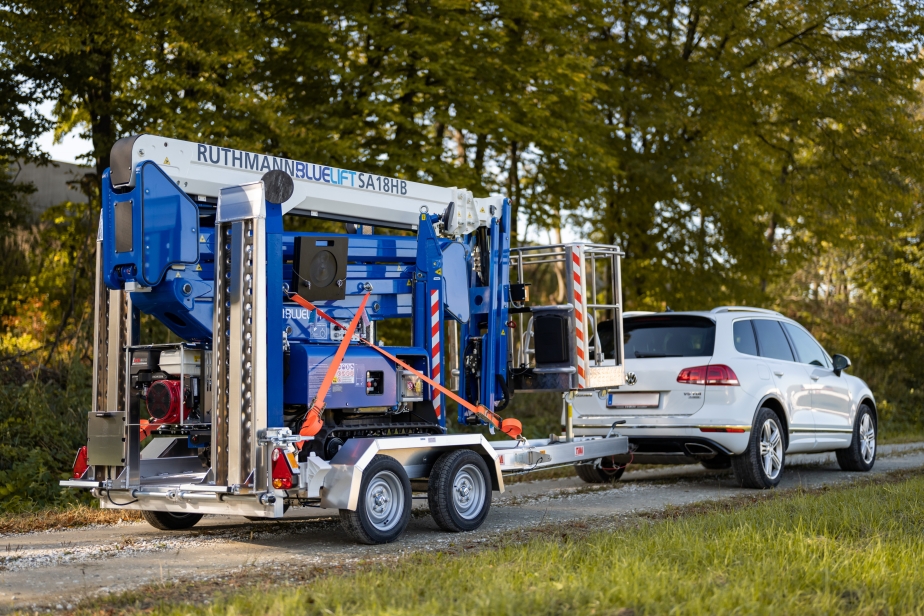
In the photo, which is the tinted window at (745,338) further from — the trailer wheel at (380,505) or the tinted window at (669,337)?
the trailer wheel at (380,505)

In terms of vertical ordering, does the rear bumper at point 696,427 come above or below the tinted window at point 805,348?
below

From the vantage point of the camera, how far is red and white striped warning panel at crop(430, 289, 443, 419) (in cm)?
893

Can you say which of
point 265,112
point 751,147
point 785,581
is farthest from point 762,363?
point 751,147

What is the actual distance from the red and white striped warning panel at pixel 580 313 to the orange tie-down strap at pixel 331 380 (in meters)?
0.98

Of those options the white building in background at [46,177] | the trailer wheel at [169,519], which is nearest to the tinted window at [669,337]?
the trailer wheel at [169,519]

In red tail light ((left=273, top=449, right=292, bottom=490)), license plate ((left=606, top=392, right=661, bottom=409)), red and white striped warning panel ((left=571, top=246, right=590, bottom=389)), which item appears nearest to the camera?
red tail light ((left=273, top=449, right=292, bottom=490))

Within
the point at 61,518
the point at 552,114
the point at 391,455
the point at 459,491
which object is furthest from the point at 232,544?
the point at 552,114

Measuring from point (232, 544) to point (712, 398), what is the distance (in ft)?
17.3

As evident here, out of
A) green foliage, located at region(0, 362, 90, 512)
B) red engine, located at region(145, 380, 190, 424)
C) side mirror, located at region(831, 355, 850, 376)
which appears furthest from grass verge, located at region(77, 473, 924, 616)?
green foliage, located at region(0, 362, 90, 512)

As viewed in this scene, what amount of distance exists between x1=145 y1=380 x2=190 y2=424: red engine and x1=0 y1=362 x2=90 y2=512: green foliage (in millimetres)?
3028

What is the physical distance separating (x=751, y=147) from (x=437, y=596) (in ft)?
60.1

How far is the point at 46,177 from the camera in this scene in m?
19.6

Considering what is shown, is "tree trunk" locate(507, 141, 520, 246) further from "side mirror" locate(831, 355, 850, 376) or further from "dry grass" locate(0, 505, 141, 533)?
"dry grass" locate(0, 505, 141, 533)

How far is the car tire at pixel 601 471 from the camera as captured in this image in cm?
1203
